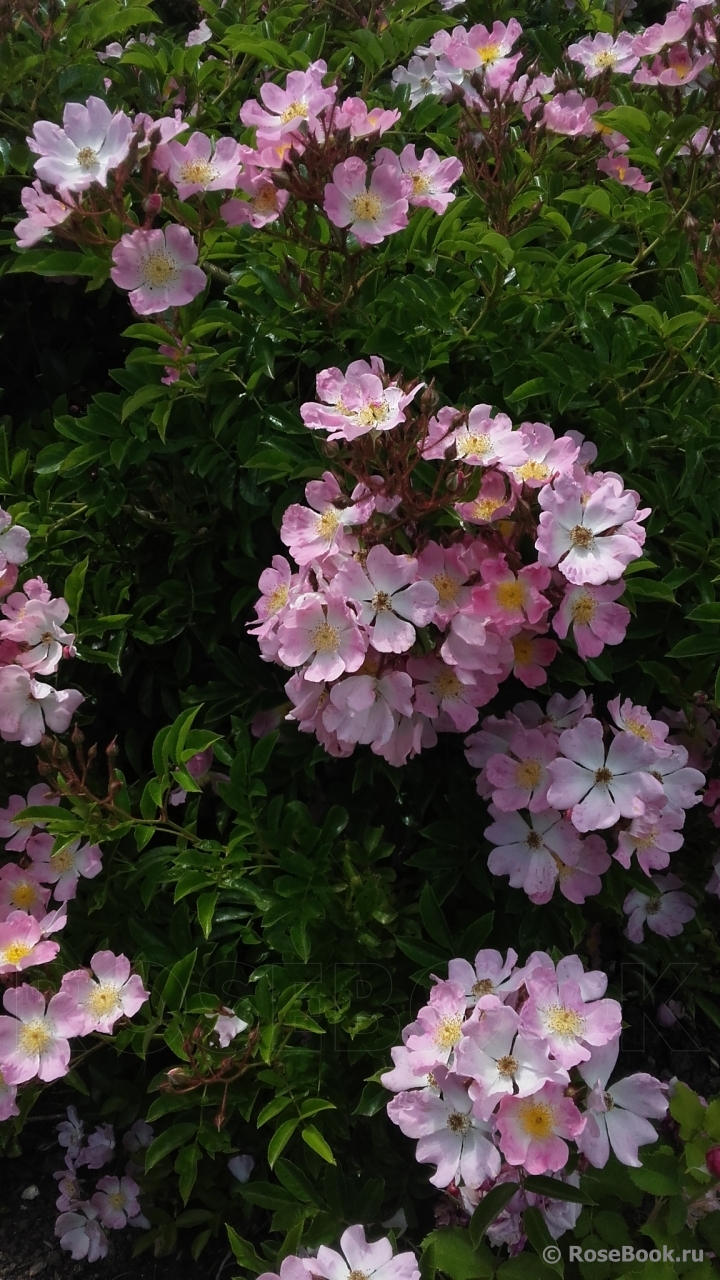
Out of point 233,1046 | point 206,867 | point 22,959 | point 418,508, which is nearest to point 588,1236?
point 233,1046

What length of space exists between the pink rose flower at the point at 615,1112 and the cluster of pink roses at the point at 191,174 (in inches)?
50.6

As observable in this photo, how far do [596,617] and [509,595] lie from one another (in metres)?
0.17

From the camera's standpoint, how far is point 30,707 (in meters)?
1.70

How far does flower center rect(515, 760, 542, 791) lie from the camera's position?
1551 millimetres

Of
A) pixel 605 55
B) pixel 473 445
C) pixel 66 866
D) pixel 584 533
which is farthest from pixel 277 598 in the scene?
pixel 605 55

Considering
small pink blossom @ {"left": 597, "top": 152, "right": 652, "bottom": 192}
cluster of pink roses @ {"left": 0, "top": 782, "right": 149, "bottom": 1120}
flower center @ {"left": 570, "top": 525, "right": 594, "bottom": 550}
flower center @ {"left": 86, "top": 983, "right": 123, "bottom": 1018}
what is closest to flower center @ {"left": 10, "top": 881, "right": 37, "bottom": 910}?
cluster of pink roses @ {"left": 0, "top": 782, "right": 149, "bottom": 1120}

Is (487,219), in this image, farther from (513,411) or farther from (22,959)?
(22,959)

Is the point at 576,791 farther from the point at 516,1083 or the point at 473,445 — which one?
the point at 473,445

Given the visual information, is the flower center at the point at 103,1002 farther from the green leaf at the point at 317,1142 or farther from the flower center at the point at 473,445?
the flower center at the point at 473,445

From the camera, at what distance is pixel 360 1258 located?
1297 mm

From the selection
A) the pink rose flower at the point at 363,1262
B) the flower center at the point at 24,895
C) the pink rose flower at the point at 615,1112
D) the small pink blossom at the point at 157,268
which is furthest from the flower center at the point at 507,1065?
the small pink blossom at the point at 157,268

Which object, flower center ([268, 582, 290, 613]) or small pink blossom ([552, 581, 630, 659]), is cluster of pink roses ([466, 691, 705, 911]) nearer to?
small pink blossom ([552, 581, 630, 659])

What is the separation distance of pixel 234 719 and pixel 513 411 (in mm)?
769

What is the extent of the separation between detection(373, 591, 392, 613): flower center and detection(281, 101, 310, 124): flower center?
848 millimetres
